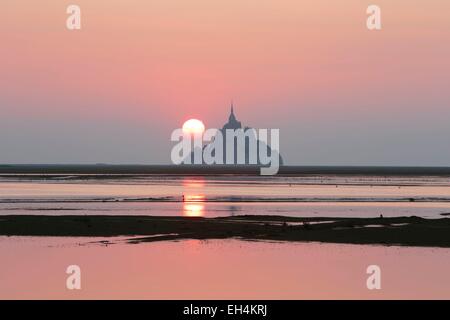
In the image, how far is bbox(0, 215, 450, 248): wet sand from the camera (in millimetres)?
50188

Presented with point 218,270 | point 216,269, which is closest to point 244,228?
point 216,269

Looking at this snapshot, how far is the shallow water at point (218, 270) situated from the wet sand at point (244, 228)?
125 inches

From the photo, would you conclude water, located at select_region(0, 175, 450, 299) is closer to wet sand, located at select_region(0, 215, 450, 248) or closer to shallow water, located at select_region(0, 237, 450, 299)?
shallow water, located at select_region(0, 237, 450, 299)

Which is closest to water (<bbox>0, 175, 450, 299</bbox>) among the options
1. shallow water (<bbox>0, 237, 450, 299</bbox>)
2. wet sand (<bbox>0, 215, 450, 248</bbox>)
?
shallow water (<bbox>0, 237, 450, 299</bbox>)

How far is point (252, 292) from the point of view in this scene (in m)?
32.1

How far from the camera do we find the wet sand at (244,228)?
50188 millimetres

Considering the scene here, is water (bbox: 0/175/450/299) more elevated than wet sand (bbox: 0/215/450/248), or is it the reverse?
wet sand (bbox: 0/215/450/248)

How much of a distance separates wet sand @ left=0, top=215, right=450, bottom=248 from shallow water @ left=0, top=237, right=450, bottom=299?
3187 mm

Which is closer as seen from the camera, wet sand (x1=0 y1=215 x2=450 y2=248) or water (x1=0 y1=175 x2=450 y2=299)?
water (x1=0 y1=175 x2=450 y2=299)

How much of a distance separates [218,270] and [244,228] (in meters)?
18.7
